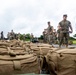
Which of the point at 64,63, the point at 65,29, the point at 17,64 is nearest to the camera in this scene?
the point at 17,64

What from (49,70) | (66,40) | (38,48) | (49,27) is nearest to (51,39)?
(49,27)

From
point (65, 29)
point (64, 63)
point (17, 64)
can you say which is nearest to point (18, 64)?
point (17, 64)

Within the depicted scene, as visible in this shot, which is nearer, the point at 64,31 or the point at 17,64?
the point at 17,64

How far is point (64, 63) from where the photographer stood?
682cm

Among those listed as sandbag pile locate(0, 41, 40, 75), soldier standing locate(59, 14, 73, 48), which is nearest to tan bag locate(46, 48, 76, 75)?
sandbag pile locate(0, 41, 40, 75)

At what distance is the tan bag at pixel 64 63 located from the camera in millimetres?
6770

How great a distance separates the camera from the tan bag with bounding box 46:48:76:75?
267 inches

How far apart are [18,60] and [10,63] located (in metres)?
0.20

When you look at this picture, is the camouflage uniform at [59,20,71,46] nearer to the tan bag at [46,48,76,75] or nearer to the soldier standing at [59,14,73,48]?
the soldier standing at [59,14,73,48]

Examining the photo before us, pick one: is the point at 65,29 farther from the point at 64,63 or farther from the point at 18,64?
the point at 18,64

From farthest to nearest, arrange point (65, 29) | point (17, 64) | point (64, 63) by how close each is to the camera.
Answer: point (65, 29)
point (64, 63)
point (17, 64)

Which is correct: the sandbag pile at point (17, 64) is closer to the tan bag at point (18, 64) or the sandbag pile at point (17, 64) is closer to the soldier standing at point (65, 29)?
the tan bag at point (18, 64)

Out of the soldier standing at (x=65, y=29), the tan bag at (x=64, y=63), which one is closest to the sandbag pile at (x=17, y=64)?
the tan bag at (x=64, y=63)

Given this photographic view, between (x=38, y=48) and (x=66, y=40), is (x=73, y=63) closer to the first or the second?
(x=38, y=48)
